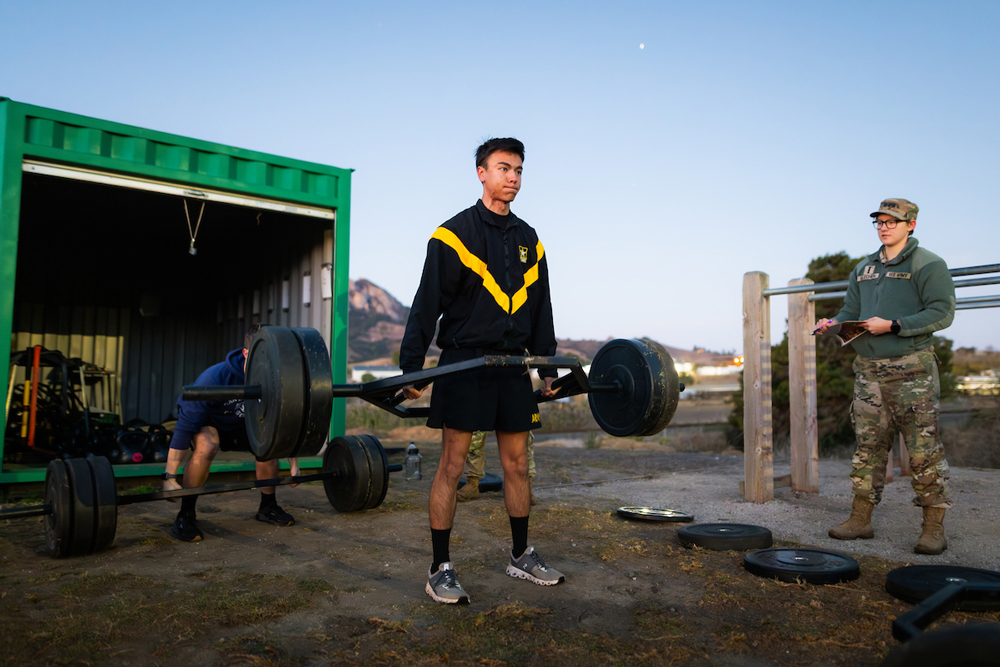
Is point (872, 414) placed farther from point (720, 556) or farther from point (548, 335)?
point (548, 335)

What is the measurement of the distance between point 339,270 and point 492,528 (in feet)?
10.9

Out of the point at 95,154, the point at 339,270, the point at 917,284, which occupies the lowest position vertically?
the point at 917,284

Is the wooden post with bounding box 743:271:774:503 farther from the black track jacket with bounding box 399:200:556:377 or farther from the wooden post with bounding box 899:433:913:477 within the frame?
the black track jacket with bounding box 399:200:556:377

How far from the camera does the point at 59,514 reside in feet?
10.6

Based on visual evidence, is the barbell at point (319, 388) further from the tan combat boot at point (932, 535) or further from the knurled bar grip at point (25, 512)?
the tan combat boot at point (932, 535)

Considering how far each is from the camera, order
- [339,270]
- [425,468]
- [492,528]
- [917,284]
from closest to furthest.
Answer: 1. [917,284]
2. [492,528]
3. [339,270]
4. [425,468]

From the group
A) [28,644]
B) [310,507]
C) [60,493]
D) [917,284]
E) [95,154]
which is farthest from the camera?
[95,154]

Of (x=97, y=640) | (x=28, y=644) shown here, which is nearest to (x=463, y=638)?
(x=97, y=640)

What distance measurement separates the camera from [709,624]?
2.36 meters

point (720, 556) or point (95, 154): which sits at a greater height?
point (95, 154)

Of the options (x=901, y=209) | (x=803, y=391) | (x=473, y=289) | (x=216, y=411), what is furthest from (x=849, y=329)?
(x=216, y=411)

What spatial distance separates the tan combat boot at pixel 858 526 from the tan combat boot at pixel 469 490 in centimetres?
247

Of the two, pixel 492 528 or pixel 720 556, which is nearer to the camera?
pixel 720 556

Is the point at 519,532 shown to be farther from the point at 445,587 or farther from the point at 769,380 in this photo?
the point at 769,380
